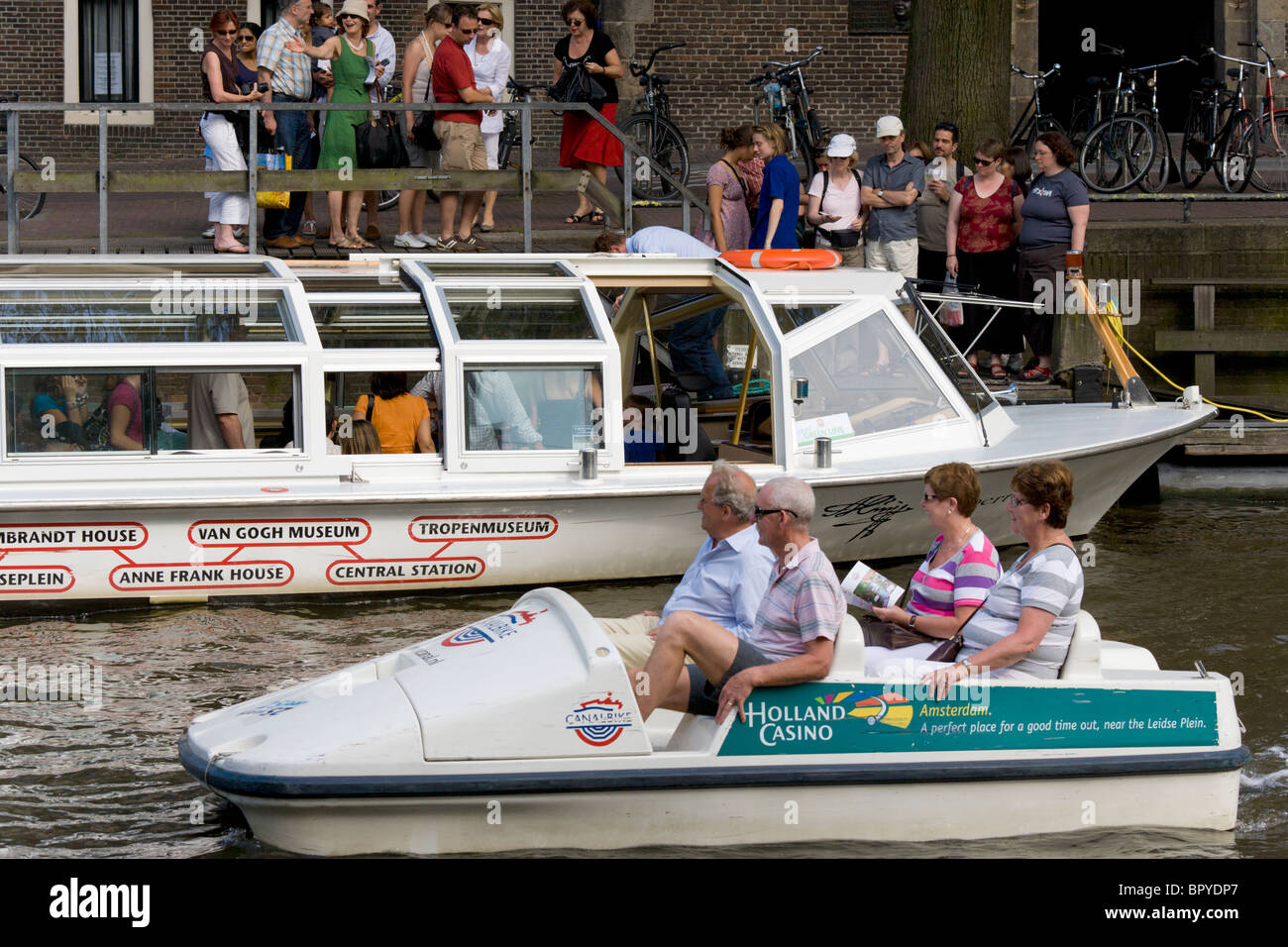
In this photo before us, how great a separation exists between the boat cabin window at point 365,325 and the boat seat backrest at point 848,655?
4414mm

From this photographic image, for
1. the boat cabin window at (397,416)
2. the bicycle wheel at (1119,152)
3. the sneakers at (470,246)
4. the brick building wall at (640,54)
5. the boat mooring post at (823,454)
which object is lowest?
the boat mooring post at (823,454)

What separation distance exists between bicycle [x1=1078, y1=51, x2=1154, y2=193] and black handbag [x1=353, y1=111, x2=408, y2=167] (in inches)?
263

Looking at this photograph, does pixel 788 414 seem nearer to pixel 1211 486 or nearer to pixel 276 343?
pixel 276 343

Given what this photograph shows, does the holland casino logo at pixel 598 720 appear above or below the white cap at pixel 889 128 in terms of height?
below

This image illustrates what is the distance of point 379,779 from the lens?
557 cm

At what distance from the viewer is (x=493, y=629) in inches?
244

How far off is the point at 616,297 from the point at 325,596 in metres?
3.12

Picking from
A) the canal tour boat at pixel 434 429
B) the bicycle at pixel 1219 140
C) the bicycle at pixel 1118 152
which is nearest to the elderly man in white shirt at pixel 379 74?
the canal tour boat at pixel 434 429

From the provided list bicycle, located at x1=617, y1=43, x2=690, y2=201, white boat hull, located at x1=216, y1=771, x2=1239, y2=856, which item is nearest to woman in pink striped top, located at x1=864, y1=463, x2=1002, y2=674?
white boat hull, located at x1=216, y1=771, x2=1239, y2=856

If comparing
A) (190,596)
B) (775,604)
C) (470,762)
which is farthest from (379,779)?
(190,596)

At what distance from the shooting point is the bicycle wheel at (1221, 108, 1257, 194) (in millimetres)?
16391

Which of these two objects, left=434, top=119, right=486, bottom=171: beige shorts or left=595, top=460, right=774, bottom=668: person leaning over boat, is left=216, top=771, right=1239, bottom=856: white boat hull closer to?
left=595, top=460, right=774, bottom=668: person leaning over boat

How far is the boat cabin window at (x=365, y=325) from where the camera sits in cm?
960

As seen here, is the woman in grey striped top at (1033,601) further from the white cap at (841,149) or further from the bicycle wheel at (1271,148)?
the bicycle wheel at (1271,148)
